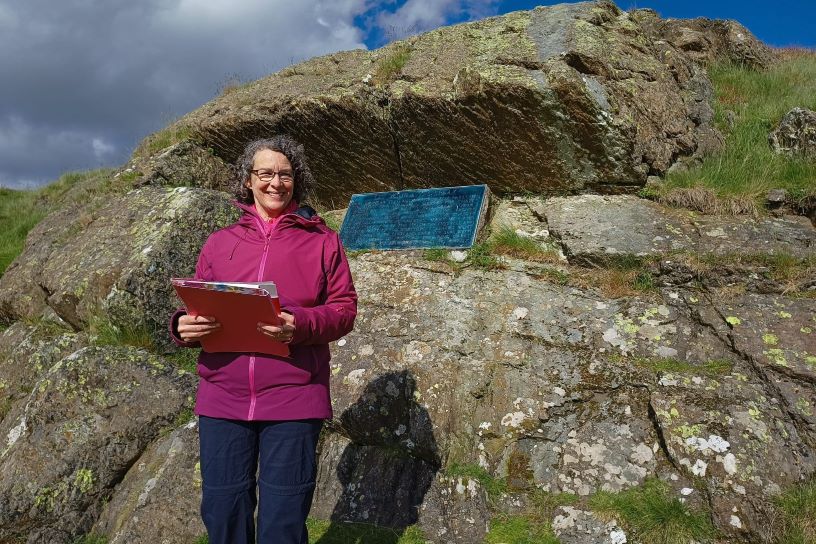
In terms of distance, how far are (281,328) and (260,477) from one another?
0.75m

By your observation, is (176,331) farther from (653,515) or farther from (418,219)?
(418,219)

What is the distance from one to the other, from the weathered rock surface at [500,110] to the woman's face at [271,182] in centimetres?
332

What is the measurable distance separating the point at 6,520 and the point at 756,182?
7018 mm

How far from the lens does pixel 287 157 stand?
10.2 feet

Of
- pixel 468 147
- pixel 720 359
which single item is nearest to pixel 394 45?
pixel 468 147

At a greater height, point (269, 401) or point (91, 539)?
point (269, 401)

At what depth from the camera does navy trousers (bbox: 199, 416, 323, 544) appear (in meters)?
2.58

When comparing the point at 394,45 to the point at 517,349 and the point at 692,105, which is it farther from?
the point at 517,349

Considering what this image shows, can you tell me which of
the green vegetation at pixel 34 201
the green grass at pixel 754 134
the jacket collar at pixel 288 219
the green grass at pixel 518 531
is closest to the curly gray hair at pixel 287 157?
the jacket collar at pixel 288 219

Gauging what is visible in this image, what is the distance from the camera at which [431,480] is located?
4117 mm

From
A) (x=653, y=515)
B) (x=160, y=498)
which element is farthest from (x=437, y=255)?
(x=160, y=498)

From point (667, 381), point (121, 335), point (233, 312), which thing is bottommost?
point (667, 381)

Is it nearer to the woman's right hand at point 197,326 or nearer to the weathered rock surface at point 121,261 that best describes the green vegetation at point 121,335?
the weathered rock surface at point 121,261

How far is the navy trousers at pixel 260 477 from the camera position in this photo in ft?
8.46
